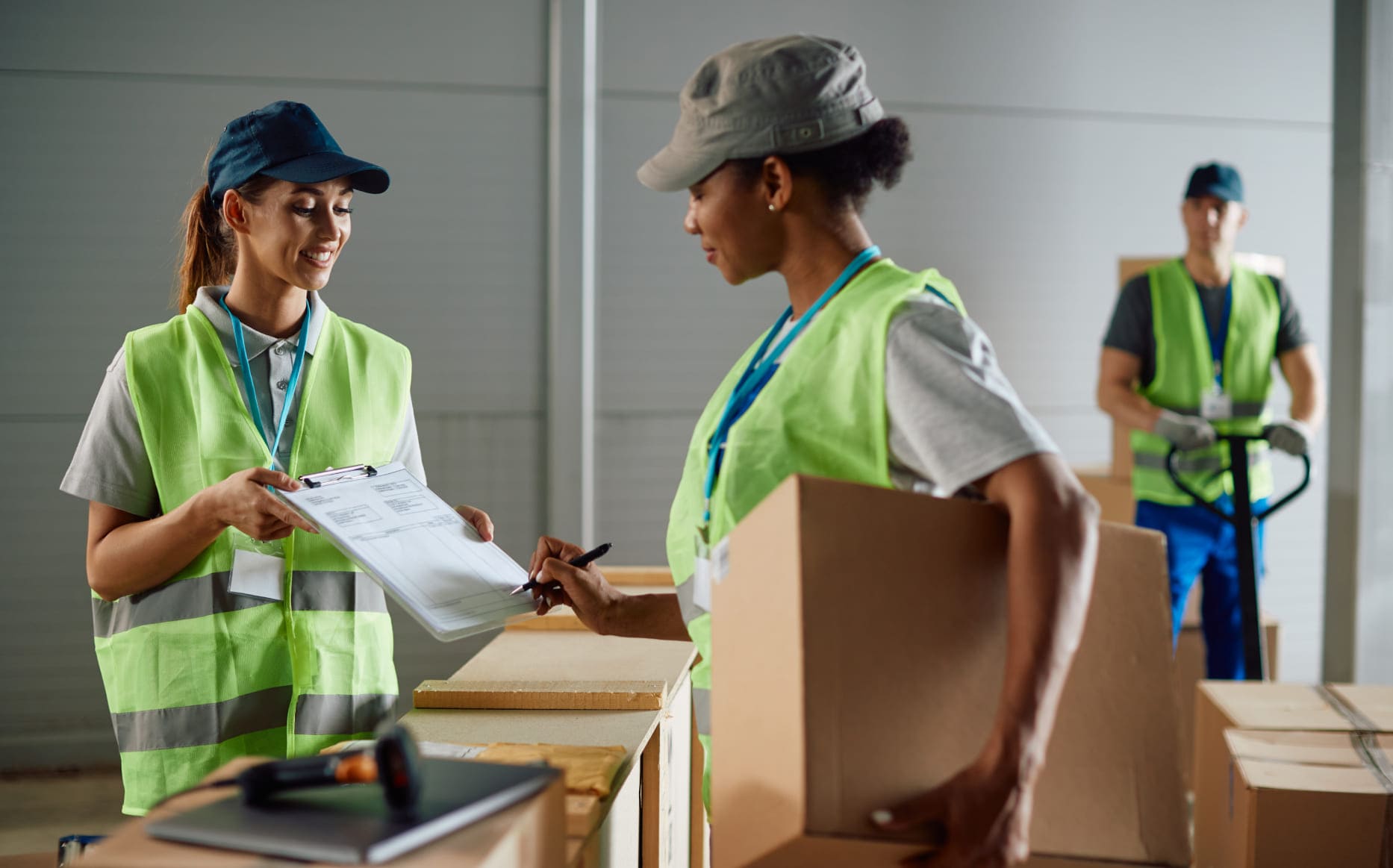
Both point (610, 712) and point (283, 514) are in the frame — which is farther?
point (610, 712)

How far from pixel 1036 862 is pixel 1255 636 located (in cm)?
244

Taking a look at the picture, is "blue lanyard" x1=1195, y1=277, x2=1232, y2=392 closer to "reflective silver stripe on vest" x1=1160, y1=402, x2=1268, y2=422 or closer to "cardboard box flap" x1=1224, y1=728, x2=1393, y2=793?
"reflective silver stripe on vest" x1=1160, y1=402, x2=1268, y2=422

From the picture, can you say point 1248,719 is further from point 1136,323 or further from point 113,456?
point 113,456

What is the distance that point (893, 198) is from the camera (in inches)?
166

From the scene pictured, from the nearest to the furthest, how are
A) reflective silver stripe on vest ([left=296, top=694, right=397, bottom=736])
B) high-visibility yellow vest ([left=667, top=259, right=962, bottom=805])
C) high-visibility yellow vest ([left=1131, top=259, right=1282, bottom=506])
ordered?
1. high-visibility yellow vest ([left=667, top=259, right=962, bottom=805])
2. reflective silver stripe on vest ([left=296, top=694, right=397, bottom=736])
3. high-visibility yellow vest ([left=1131, top=259, right=1282, bottom=506])

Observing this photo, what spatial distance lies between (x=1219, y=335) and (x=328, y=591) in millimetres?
3005

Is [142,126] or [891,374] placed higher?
[142,126]

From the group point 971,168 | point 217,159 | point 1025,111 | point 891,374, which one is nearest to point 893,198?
point 971,168

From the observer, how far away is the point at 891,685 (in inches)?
39.1

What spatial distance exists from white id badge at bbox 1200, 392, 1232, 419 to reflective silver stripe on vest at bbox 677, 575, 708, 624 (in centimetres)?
271

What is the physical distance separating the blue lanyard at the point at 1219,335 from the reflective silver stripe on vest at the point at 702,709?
110 inches

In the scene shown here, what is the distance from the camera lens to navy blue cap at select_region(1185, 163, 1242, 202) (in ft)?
11.3

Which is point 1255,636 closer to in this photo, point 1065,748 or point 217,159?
point 1065,748

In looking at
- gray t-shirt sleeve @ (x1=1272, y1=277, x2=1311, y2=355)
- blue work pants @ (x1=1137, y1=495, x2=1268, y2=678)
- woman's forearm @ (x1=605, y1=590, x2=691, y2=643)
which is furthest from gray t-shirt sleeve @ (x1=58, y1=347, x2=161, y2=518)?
gray t-shirt sleeve @ (x1=1272, y1=277, x2=1311, y2=355)
